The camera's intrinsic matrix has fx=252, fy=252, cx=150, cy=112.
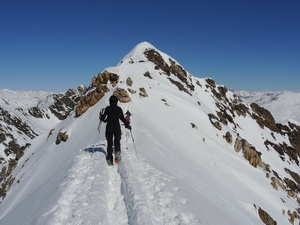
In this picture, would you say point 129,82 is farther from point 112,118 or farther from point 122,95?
point 112,118

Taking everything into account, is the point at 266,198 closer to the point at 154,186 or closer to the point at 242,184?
the point at 242,184

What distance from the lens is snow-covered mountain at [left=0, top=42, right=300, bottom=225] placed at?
8.66m

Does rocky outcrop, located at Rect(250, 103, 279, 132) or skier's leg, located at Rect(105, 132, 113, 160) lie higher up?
rocky outcrop, located at Rect(250, 103, 279, 132)

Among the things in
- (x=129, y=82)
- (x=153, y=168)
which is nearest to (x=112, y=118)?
(x=153, y=168)

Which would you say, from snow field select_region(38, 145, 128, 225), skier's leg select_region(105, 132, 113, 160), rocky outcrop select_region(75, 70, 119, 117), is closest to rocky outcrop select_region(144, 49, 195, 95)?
rocky outcrop select_region(75, 70, 119, 117)

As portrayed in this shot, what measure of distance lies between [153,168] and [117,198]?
4.01 meters

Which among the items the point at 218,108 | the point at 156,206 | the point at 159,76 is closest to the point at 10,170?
the point at 159,76

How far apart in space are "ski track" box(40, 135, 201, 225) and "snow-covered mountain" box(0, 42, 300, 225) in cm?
3

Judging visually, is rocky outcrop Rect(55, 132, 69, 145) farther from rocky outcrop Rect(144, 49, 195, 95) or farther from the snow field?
rocky outcrop Rect(144, 49, 195, 95)

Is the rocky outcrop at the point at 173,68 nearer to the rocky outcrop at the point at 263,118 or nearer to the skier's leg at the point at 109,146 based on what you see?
the rocky outcrop at the point at 263,118

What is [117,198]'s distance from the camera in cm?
926

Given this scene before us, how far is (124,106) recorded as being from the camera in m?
29.7

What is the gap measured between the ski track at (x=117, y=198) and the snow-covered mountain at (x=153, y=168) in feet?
0.11

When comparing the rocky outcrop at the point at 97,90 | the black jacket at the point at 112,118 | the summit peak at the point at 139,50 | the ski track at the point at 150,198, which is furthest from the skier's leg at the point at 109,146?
the summit peak at the point at 139,50
